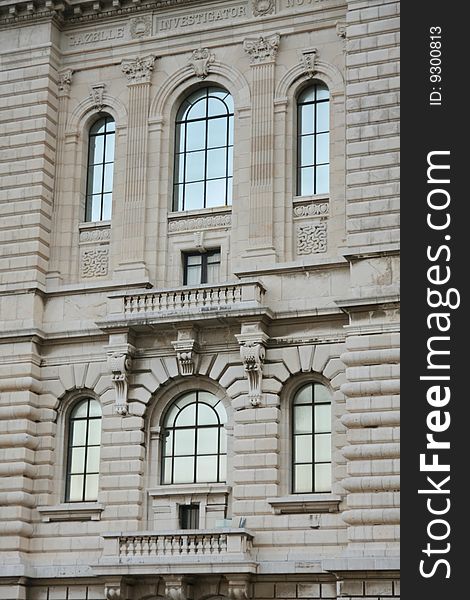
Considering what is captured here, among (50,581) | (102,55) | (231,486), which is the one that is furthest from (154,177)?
(50,581)

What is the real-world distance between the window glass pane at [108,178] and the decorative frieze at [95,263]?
6.23ft

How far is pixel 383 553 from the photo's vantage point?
96.5 feet

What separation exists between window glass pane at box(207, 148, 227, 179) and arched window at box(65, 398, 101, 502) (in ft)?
23.0

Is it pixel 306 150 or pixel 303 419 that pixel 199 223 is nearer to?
pixel 306 150

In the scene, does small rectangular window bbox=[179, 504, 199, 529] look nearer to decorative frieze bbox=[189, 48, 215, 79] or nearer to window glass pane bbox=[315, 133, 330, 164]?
window glass pane bbox=[315, 133, 330, 164]

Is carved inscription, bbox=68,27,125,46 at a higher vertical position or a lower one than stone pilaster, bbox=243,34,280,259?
higher

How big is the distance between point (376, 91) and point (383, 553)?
1158cm

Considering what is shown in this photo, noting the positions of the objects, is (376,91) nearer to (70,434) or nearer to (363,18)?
(363,18)

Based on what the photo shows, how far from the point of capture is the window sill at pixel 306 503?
102 ft

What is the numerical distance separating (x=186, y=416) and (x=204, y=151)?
7456mm

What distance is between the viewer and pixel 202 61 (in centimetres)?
3619

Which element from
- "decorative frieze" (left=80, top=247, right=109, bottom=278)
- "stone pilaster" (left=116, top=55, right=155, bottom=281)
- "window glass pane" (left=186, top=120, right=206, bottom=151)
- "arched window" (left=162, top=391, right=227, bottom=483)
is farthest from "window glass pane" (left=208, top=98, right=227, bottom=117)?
"arched window" (left=162, top=391, right=227, bottom=483)

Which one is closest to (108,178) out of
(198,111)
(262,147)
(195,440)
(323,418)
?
(198,111)

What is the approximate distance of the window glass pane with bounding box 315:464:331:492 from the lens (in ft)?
105
